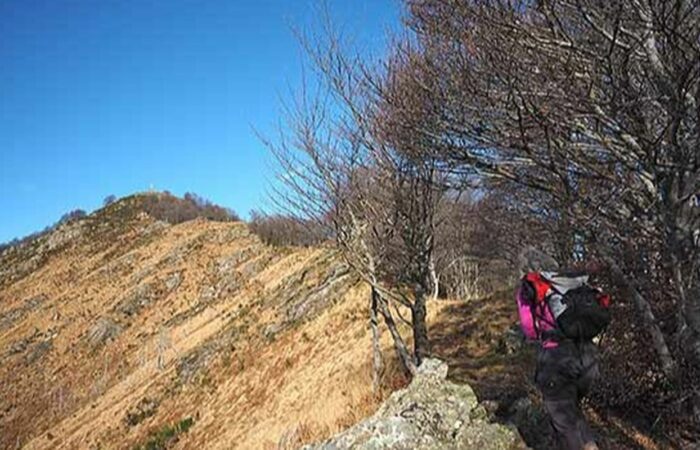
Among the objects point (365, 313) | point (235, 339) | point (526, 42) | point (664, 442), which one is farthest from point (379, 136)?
point (235, 339)

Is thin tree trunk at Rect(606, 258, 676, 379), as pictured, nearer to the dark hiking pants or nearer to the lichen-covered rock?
the dark hiking pants

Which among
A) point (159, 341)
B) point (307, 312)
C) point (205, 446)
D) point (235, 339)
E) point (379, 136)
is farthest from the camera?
point (159, 341)

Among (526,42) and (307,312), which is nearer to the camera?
(526,42)

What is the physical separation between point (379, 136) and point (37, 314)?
190 ft

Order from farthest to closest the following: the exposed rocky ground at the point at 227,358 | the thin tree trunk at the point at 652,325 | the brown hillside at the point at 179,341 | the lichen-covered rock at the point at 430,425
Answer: the brown hillside at the point at 179,341 < the exposed rocky ground at the point at 227,358 < the lichen-covered rock at the point at 430,425 < the thin tree trunk at the point at 652,325

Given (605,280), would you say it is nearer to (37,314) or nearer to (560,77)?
(560,77)

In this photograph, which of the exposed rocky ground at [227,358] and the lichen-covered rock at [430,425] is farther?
the exposed rocky ground at [227,358]

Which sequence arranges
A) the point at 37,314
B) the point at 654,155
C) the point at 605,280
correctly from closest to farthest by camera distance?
the point at 654,155 → the point at 605,280 → the point at 37,314

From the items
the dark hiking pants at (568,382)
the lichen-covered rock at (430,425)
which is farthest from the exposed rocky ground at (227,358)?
the dark hiking pants at (568,382)

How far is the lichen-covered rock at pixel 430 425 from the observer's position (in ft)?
16.0

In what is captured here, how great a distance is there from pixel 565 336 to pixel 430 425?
177 cm

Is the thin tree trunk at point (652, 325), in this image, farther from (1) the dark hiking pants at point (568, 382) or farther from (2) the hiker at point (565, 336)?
(1) the dark hiking pants at point (568, 382)

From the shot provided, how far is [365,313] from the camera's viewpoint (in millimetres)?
18062

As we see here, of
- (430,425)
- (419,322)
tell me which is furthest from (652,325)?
(419,322)
